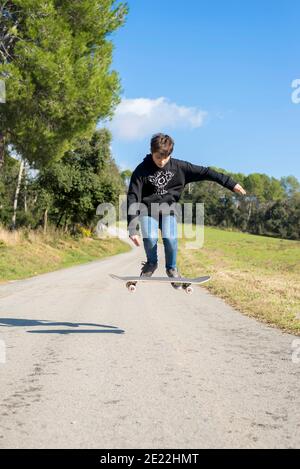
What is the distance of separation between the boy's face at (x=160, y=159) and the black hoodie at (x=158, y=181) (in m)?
0.05

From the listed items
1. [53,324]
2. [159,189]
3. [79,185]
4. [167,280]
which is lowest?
[53,324]

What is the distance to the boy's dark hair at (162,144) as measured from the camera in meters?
5.98

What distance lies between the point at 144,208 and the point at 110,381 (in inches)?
117

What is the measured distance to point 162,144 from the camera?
235 inches

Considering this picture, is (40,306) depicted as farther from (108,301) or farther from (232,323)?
(232,323)

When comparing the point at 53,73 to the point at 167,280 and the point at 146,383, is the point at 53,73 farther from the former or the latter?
the point at 146,383

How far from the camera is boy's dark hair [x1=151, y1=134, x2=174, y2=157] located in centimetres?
598

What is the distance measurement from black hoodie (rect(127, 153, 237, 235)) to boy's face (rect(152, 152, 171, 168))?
0.05 m

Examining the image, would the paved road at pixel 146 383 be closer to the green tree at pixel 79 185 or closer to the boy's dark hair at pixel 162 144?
the boy's dark hair at pixel 162 144

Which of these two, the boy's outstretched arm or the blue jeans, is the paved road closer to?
the blue jeans

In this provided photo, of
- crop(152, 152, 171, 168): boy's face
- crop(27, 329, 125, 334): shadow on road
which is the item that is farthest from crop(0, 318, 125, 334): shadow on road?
crop(152, 152, 171, 168): boy's face

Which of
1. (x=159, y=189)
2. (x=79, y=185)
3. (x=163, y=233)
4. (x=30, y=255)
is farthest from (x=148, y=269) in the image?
(x=79, y=185)

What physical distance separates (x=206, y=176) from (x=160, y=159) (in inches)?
30.9
